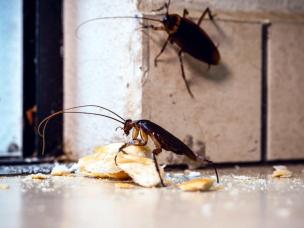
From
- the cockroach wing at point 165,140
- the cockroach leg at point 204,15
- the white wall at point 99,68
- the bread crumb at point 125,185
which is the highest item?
the cockroach leg at point 204,15

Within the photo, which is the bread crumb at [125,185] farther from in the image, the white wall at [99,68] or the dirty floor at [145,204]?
the white wall at [99,68]

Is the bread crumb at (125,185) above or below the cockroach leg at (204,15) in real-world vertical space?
below

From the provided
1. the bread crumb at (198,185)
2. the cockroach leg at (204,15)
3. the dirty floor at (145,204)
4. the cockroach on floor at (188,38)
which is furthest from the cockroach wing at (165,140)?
the cockroach leg at (204,15)

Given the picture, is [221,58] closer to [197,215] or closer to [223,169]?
[223,169]

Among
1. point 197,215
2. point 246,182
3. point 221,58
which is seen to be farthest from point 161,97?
point 197,215

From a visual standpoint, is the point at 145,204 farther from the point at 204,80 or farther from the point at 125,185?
the point at 204,80

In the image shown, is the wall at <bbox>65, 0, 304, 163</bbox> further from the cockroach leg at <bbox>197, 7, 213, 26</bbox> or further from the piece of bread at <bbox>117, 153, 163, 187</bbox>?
the piece of bread at <bbox>117, 153, 163, 187</bbox>

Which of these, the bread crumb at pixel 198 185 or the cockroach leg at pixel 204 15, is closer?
the bread crumb at pixel 198 185
